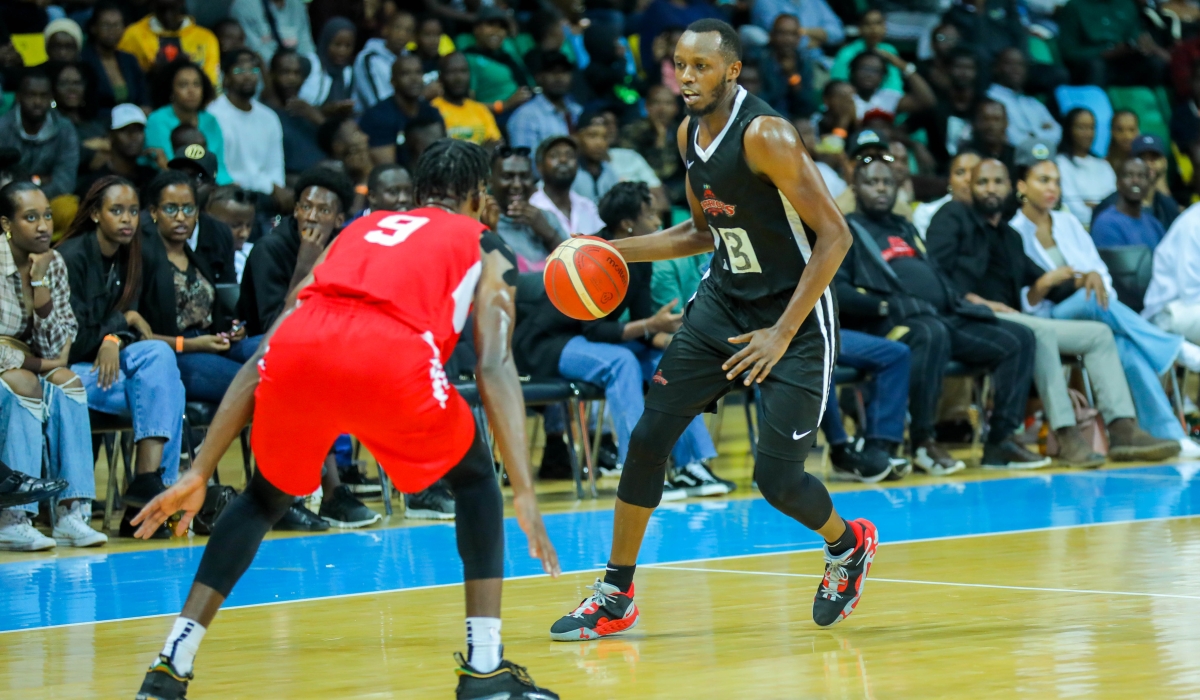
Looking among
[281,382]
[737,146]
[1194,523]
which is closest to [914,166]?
[1194,523]

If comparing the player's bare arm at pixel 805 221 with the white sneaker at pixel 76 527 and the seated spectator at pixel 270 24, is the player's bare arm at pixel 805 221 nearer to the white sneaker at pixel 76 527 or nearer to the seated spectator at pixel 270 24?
the white sneaker at pixel 76 527

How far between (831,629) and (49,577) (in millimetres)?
3299

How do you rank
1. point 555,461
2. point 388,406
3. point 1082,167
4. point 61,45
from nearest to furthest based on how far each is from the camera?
point 388,406 → point 555,461 → point 61,45 → point 1082,167

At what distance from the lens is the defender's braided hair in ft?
13.6

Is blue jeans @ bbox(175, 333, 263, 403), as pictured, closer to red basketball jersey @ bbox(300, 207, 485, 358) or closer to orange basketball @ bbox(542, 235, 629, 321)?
orange basketball @ bbox(542, 235, 629, 321)

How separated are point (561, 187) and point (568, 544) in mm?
3719

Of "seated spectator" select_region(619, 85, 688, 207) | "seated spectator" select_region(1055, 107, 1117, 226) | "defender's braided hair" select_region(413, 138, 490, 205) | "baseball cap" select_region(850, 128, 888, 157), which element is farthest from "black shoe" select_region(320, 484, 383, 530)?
"seated spectator" select_region(1055, 107, 1117, 226)

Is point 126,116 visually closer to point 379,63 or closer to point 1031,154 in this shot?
point 379,63

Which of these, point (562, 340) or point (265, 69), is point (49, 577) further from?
point (265, 69)

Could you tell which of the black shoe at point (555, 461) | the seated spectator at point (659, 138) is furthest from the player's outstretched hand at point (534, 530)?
the seated spectator at point (659, 138)

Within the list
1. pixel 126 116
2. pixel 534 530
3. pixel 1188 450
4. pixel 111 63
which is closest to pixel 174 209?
pixel 126 116

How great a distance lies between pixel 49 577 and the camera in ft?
21.1

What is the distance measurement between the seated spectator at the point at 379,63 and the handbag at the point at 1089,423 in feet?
17.9

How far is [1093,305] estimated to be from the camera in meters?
10.4
